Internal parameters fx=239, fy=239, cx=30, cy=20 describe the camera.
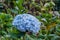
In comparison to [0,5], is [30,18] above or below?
above

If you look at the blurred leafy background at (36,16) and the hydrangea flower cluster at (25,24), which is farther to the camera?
the blurred leafy background at (36,16)

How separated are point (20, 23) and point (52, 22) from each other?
0.82 m

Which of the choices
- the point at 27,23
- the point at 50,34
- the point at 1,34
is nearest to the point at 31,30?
the point at 27,23

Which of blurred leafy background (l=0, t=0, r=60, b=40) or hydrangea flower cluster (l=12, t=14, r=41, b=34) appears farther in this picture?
blurred leafy background (l=0, t=0, r=60, b=40)

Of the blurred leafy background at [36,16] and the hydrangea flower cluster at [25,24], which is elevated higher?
the hydrangea flower cluster at [25,24]

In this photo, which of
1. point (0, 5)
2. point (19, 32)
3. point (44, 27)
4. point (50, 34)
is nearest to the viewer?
point (19, 32)

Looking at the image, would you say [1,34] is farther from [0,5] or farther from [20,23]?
[0,5]

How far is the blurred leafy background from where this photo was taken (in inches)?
67.7

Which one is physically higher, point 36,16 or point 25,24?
point 25,24

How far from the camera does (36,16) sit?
2.59 metres

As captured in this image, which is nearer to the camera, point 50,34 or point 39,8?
point 50,34

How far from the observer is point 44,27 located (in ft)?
7.48

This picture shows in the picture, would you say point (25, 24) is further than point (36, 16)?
No

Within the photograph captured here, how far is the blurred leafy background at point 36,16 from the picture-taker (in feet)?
5.64
